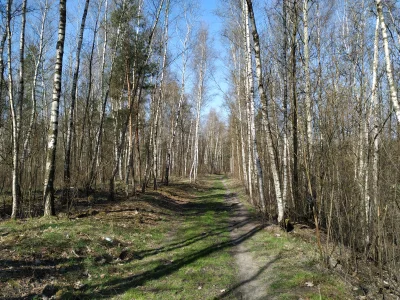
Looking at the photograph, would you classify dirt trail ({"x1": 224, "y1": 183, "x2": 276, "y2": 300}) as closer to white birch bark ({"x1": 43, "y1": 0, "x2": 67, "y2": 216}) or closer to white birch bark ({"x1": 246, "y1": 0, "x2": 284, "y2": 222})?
A: white birch bark ({"x1": 246, "y1": 0, "x2": 284, "y2": 222})

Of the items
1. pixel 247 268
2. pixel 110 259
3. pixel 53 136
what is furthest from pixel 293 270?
pixel 53 136

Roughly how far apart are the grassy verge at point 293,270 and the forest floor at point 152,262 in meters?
0.02

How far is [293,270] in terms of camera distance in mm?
6352

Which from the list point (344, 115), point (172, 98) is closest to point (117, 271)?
point (344, 115)

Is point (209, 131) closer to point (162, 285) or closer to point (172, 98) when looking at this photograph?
point (172, 98)

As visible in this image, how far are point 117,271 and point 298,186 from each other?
23.1ft

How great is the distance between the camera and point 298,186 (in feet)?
36.1

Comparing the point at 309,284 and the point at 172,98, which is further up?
the point at 172,98

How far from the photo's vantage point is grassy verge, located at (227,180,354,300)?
17.4 feet

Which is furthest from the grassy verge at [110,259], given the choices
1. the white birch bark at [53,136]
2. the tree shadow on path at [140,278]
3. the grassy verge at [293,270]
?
the grassy verge at [293,270]

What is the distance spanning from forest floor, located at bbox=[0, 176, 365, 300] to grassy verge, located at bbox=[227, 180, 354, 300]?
2cm

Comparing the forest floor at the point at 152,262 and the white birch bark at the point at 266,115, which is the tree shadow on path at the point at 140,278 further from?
the white birch bark at the point at 266,115

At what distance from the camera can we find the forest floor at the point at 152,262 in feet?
18.0

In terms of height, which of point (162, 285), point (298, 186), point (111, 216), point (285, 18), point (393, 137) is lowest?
point (162, 285)
